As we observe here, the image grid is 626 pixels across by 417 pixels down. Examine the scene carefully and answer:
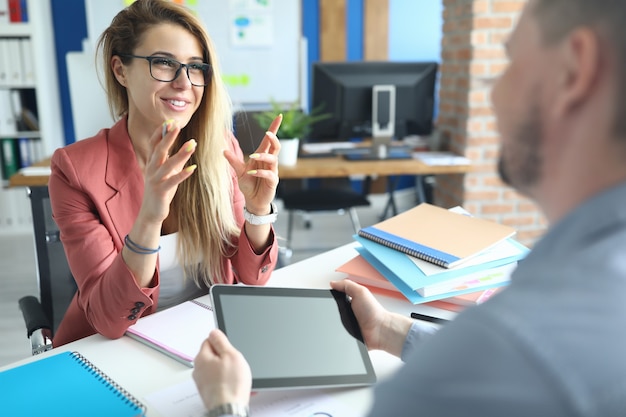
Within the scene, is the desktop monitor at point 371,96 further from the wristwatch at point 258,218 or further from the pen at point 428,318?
A: the pen at point 428,318

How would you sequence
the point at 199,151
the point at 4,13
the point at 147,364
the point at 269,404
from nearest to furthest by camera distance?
1. the point at 269,404
2. the point at 147,364
3. the point at 199,151
4. the point at 4,13

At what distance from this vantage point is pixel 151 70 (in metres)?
1.35

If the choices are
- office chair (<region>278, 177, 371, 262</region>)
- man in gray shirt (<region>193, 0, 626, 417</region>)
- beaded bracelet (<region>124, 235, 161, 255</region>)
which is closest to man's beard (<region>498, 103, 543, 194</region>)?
man in gray shirt (<region>193, 0, 626, 417</region>)

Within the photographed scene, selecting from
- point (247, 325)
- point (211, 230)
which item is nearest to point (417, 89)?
point (211, 230)

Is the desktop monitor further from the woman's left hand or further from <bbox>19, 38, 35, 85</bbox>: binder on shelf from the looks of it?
<bbox>19, 38, 35, 85</bbox>: binder on shelf

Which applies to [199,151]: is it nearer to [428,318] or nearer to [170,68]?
[170,68]

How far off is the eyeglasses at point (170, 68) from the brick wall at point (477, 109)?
5.94 feet

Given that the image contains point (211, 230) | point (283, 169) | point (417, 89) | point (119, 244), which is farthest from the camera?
point (417, 89)

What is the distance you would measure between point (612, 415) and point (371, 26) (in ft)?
14.6

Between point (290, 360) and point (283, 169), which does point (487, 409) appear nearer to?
point (290, 360)

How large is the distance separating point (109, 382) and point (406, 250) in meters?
0.69

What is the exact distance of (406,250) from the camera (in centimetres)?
128

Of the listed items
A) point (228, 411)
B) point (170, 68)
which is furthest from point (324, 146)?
point (228, 411)

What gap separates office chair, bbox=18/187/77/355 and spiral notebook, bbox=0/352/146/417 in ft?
1.66
